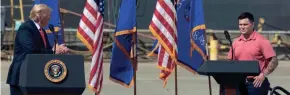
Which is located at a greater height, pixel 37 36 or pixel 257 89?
pixel 37 36

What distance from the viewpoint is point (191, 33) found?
8055 millimetres

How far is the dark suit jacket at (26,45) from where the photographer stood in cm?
584

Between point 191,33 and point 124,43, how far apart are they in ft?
2.85

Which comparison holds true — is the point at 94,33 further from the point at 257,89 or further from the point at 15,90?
the point at 257,89

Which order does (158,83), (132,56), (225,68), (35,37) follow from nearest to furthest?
(225,68) → (35,37) → (132,56) → (158,83)

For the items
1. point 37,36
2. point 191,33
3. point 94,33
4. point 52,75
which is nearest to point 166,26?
point 191,33

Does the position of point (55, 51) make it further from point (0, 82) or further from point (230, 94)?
point (0, 82)

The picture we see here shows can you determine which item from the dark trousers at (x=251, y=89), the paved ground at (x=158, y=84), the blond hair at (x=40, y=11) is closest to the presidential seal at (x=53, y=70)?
the blond hair at (x=40, y=11)

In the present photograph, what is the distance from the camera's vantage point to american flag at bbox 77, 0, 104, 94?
25.6ft

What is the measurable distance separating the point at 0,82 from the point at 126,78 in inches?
205

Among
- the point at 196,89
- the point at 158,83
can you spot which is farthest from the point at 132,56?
the point at 158,83

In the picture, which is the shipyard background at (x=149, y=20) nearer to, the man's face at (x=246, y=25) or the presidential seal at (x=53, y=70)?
the man's face at (x=246, y=25)

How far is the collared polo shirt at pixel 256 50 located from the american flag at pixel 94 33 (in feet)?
7.27

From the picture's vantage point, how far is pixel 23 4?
19.2 m
